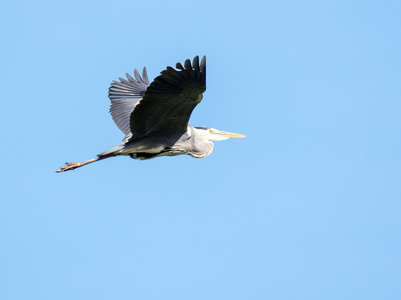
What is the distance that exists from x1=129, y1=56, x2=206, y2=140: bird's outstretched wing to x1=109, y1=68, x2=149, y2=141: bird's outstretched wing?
1.00 meters

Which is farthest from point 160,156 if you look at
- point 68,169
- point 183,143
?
point 68,169

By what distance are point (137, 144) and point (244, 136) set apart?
2.09m

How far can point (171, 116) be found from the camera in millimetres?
9188

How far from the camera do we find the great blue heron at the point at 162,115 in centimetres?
834

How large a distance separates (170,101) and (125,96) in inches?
90.5

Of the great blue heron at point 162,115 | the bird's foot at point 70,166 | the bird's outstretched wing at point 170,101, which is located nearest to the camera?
the bird's outstretched wing at point 170,101

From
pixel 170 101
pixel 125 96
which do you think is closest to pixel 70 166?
pixel 125 96

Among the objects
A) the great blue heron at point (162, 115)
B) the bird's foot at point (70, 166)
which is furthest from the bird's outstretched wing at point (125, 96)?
the bird's foot at point (70, 166)

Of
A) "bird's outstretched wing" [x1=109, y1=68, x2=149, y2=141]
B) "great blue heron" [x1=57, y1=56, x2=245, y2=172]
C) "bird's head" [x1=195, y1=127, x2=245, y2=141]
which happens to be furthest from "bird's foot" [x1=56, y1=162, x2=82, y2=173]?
"bird's head" [x1=195, y1=127, x2=245, y2=141]

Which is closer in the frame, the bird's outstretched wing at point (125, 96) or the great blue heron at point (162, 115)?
the great blue heron at point (162, 115)

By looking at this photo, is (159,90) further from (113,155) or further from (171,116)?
(113,155)

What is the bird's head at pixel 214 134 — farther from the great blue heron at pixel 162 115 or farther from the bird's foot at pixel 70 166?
the bird's foot at pixel 70 166

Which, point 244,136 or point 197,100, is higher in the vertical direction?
point 244,136

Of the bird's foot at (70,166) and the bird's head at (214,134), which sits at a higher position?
the bird's head at (214,134)
